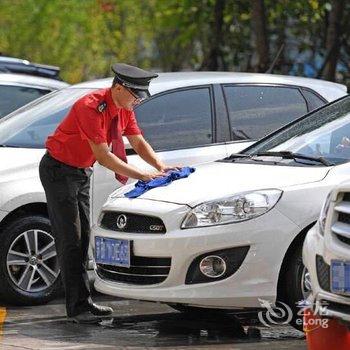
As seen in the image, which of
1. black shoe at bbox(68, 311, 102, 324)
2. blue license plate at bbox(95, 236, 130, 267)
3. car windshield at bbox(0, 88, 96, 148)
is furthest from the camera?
car windshield at bbox(0, 88, 96, 148)

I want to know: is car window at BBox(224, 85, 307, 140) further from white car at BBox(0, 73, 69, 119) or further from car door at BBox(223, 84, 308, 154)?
white car at BBox(0, 73, 69, 119)

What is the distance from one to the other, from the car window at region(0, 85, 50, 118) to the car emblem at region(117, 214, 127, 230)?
4268mm

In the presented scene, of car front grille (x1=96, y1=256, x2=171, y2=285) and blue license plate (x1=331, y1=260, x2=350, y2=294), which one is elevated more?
blue license plate (x1=331, y1=260, x2=350, y2=294)

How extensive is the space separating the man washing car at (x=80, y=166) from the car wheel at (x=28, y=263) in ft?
2.35

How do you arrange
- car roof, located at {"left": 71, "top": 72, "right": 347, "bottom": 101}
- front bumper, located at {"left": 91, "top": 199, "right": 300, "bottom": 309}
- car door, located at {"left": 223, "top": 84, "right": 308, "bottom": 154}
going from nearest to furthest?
front bumper, located at {"left": 91, "top": 199, "right": 300, "bottom": 309}
car roof, located at {"left": 71, "top": 72, "right": 347, "bottom": 101}
car door, located at {"left": 223, "top": 84, "right": 308, "bottom": 154}

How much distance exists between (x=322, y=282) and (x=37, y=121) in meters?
Result: 4.21

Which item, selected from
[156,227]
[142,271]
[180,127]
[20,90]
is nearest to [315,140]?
[156,227]

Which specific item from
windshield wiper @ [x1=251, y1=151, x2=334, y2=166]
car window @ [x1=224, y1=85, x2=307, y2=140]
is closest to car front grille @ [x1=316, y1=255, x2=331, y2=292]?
windshield wiper @ [x1=251, y1=151, x2=334, y2=166]

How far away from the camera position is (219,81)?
10.4m

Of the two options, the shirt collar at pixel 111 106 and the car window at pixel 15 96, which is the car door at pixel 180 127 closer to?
the shirt collar at pixel 111 106

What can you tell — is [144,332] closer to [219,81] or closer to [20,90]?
[219,81]

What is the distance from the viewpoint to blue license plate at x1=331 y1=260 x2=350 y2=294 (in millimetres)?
6426

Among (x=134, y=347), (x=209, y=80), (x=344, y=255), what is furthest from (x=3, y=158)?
(x=344, y=255)

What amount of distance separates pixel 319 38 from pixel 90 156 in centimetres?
1172
